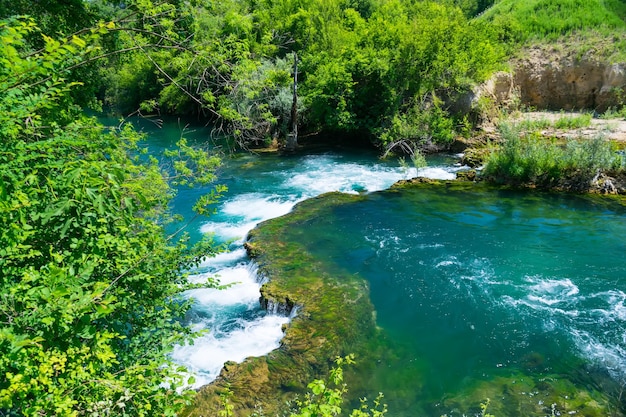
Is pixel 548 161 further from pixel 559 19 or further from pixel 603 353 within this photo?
pixel 559 19

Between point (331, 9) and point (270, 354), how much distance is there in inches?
1145

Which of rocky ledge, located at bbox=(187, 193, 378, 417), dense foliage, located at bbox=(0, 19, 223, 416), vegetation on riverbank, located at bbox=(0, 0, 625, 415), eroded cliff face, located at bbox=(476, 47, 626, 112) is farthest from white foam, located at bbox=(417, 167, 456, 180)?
dense foliage, located at bbox=(0, 19, 223, 416)

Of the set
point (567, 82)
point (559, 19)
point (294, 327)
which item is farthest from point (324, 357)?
point (559, 19)

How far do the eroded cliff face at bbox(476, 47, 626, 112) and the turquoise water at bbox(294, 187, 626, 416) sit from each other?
491 inches

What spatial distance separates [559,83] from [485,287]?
22.5 metres

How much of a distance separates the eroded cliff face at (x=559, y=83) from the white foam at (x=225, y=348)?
66.8ft

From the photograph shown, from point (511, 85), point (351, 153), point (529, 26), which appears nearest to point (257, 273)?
point (351, 153)

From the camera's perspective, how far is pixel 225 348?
8391mm

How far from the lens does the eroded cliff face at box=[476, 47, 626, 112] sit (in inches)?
960

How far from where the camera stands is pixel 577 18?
2761 cm

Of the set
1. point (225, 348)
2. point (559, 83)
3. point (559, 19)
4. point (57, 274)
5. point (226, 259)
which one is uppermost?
point (559, 19)

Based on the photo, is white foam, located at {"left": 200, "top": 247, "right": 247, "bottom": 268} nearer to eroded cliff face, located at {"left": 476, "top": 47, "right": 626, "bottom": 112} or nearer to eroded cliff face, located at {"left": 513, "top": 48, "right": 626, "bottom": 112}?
eroded cliff face, located at {"left": 476, "top": 47, "right": 626, "bottom": 112}

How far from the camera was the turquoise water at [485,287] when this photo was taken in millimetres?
7496

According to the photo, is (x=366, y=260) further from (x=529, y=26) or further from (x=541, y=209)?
(x=529, y=26)
